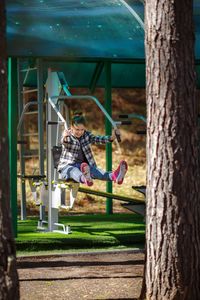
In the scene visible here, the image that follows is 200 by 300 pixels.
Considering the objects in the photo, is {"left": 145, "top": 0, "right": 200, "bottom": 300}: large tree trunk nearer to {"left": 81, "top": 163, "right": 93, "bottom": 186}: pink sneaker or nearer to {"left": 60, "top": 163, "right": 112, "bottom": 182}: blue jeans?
{"left": 81, "top": 163, "right": 93, "bottom": 186}: pink sneaker

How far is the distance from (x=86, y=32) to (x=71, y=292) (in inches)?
187

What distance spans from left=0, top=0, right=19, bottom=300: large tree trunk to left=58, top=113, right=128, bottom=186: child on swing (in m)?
5.22

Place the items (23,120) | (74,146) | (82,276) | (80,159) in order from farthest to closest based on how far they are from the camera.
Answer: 1. (23,120)
2. (80,159)
3. (74,146)
4. (82,276)

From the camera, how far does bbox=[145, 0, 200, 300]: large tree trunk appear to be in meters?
6.84

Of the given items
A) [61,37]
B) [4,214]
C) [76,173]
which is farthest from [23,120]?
[4,214]

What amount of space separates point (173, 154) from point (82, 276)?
2.42m

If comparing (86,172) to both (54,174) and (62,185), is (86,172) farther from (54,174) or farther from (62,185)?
(54,174)

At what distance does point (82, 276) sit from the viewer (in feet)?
29.0

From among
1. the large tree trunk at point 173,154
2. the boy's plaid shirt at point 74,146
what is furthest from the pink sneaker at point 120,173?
the large tree trunk at point 173,154

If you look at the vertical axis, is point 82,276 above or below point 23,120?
below

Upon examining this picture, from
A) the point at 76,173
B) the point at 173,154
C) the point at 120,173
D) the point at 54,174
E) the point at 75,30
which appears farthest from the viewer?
the point at 75,30

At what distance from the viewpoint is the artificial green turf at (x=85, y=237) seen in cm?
1073

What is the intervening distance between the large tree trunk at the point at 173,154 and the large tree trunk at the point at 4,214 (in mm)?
1631

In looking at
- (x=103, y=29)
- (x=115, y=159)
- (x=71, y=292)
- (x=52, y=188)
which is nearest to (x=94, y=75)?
(x=103, y=29)
